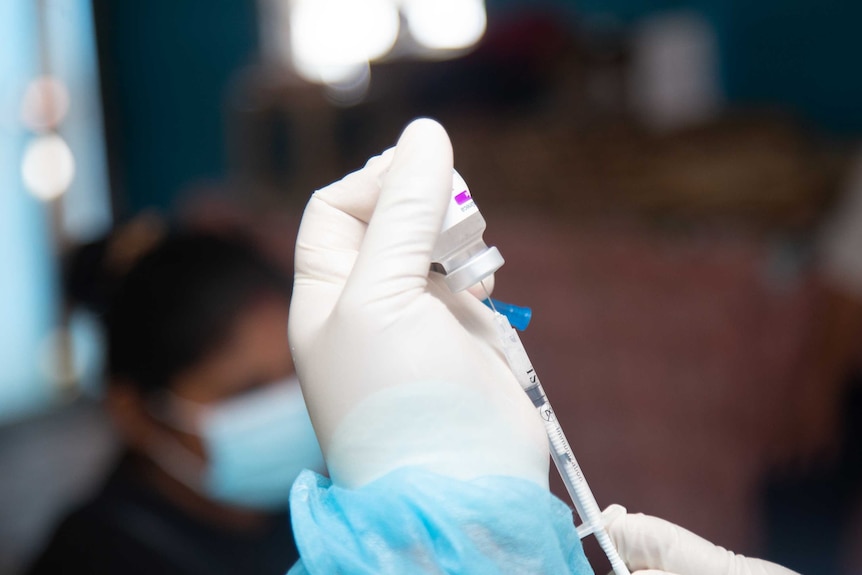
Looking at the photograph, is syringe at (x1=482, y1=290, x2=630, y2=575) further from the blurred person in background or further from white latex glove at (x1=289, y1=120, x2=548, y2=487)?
the blurred person in background

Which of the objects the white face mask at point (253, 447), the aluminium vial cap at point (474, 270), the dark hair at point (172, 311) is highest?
the aluminium vial cap at point (474, 270)

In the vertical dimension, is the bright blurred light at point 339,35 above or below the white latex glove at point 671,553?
above

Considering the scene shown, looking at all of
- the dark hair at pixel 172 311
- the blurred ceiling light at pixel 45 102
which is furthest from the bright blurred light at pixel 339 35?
the dark hair at pixel 172 311

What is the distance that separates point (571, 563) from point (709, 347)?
954 millimetres

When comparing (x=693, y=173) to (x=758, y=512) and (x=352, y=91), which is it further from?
(x=352, y=91)

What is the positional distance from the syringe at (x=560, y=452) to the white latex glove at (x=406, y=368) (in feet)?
0.07

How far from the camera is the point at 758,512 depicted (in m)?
1.13

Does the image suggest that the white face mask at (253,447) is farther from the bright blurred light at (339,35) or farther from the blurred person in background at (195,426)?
the bright blurred light at (339,35)

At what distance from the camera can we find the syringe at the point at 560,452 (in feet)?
1.27

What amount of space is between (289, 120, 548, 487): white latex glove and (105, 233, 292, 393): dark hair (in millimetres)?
760

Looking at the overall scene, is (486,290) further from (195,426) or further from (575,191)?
(575,191)

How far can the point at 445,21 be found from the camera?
7.38 ft

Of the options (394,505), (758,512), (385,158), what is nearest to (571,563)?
(394,505)

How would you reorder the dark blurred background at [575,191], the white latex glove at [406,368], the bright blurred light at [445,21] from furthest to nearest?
the bright blurred light at [445,21]
the dark blurred background at [575,191]
the white latex glove at [406,368]
